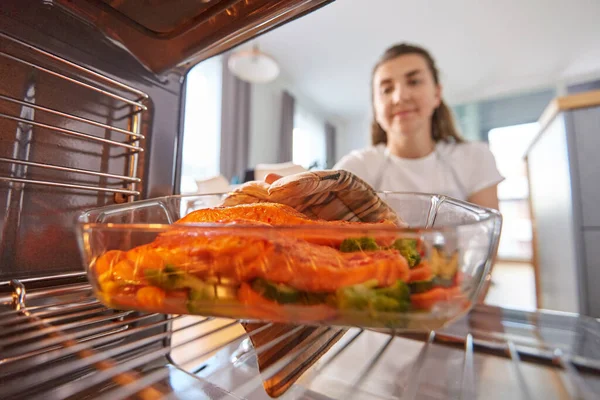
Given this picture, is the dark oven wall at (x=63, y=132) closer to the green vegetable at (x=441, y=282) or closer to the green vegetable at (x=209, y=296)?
the green vegetable at (x=209, y=296)

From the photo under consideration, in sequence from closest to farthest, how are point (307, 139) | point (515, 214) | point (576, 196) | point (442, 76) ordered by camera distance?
point (576, 196) → point (442, 76) → point (515, 214) → point (307, 139)

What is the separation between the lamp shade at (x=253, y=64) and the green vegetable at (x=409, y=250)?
91.2 inches

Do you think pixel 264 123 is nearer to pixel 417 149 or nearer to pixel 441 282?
pixel 417 149

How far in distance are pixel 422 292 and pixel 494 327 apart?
33 cm

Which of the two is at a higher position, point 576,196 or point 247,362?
point 576,196

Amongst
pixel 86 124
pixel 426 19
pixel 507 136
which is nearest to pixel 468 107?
pixel 507 136

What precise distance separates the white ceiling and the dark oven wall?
2.68m

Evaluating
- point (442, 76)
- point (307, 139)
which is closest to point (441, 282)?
point (442, 76)

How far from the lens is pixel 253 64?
230 centimetres

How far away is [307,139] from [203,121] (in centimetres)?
211

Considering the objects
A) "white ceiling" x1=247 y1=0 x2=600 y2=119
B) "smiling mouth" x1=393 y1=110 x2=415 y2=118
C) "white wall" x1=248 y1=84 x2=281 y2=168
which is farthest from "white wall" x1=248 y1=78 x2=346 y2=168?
"smiling mouth" x1=393 y1=110 x2=415 y2=118

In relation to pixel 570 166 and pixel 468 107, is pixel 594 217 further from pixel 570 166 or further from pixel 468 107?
pixel 468 107

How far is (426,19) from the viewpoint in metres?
2.83

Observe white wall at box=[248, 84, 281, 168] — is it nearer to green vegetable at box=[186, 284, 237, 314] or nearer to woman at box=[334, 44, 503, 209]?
woman at box=[334, 44, 503, 209]
